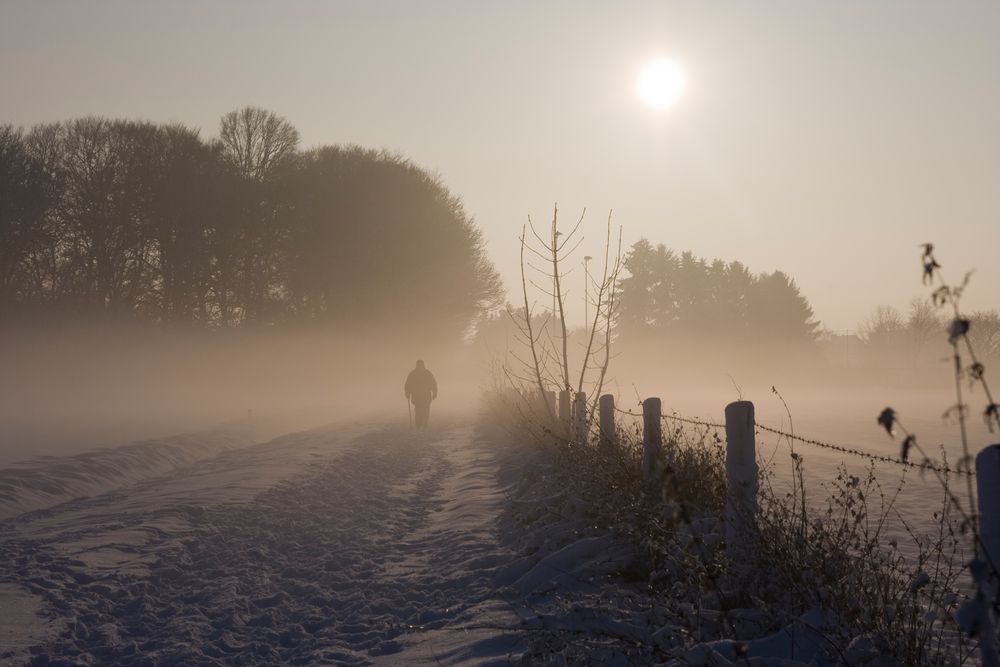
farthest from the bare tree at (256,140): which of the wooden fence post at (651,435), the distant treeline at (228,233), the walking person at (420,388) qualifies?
the wooden fence post at (651,435)

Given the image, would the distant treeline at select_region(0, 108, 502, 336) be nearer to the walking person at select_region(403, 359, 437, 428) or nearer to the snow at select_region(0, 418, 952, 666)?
the walking person at select_region(403, 359, 437, 428)

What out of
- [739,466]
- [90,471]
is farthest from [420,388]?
[739,466]

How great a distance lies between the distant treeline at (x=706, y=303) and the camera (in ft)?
237

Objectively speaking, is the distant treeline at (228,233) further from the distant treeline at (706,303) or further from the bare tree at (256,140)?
the distant treeline at (706,303)

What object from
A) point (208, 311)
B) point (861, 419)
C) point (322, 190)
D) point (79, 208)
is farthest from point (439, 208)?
point (861, 419)

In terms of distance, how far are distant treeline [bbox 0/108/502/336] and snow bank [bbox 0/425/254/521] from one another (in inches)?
641

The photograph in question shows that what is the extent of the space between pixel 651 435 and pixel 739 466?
7.03ft

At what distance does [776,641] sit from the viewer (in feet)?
14.2

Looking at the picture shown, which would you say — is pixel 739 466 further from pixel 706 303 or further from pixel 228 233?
pixel 706 303

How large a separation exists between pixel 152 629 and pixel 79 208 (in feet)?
106

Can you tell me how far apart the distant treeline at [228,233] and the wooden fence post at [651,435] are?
102ft

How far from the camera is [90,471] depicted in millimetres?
15023

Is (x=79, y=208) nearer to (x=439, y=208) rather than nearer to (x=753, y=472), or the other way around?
(x=439, y=208)

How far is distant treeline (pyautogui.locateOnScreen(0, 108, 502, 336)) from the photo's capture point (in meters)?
34.1
